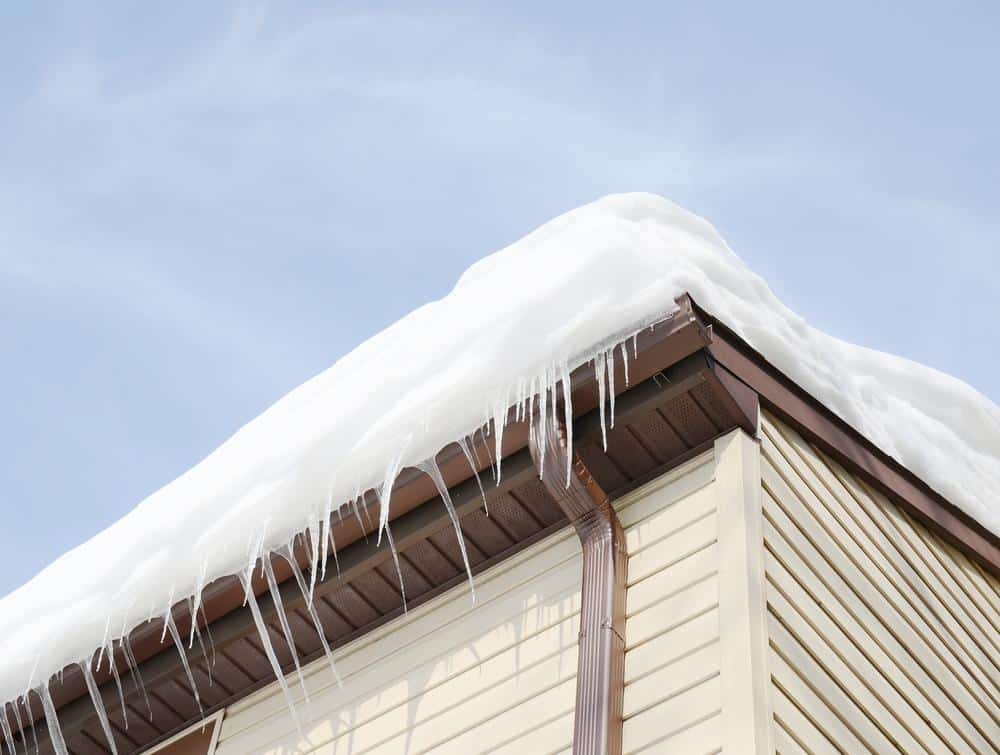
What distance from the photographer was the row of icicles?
14.1ft

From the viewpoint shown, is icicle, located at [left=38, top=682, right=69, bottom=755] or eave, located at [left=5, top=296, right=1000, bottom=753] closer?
eave, located at [left=5, top=296, right=1000, bottom=753]

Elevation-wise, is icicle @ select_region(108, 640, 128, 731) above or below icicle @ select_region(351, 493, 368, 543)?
above

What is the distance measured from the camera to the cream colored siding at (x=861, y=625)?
3771 mm

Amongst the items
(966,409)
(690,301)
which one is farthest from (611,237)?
(966,409)

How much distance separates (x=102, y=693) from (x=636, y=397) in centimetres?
246

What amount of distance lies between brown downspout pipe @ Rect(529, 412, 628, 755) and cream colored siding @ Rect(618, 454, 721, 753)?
1.8 inches

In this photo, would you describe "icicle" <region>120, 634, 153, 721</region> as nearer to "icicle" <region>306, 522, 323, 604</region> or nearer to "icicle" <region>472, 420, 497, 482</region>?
"icicle" <region>306, 522, 323, 604</region>

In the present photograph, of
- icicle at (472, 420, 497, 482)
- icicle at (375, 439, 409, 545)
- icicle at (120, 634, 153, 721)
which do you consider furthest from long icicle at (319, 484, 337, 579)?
icicle at (120, 634, 153, 721)

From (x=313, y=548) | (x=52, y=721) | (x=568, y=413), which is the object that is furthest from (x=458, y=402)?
(x=52, y=721)

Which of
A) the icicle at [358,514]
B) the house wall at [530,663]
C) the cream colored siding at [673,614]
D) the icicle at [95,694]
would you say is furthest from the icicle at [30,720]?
the cream colored siding at [673,614]

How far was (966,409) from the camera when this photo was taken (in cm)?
596

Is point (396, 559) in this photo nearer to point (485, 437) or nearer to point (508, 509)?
point (508, 509)

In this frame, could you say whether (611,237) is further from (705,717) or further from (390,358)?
(705,717)

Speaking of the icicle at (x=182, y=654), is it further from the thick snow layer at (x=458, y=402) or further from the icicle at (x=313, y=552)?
the icicle at (x=313, y=552)
